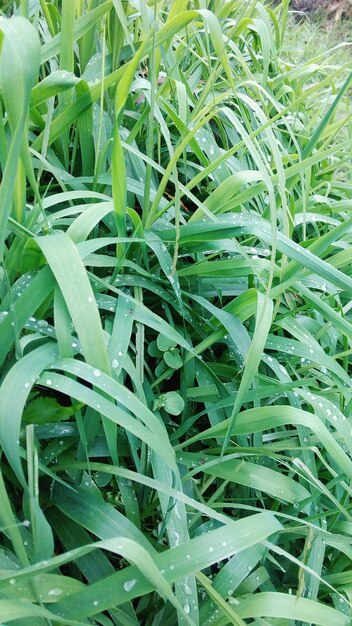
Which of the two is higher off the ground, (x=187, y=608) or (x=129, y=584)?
(x=129, y=584)

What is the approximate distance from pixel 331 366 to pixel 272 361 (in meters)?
0.09

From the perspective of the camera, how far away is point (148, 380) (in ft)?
2.74

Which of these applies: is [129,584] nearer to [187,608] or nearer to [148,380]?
[187,608]

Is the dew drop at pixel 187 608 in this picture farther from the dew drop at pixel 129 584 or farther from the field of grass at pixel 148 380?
the dew drop at pixel 129 584

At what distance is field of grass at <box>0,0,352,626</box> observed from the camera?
0.57 metres

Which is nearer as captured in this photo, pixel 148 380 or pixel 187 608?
pixel 187 608

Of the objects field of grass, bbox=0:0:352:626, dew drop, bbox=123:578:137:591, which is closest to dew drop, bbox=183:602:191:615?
field of grass, bbox=0:0:352:626

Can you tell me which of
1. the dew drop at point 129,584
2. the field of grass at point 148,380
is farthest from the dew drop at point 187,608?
the dew drop at point 129,584

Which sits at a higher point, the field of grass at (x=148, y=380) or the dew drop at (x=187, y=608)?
the field of grass at (x=148, y=380)

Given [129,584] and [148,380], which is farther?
[148,380]

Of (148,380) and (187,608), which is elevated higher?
(148,380)

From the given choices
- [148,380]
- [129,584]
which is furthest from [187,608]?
[148,380]

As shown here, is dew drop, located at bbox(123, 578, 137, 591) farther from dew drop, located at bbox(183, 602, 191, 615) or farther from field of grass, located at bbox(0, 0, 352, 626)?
dew drop, located at bbox(183, 602, 191, 615)

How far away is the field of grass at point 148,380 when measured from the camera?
22.5 inches
